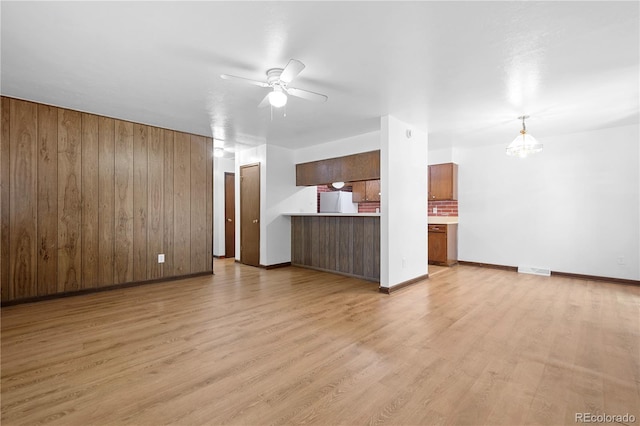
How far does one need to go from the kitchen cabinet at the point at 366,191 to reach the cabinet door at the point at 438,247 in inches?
72.6

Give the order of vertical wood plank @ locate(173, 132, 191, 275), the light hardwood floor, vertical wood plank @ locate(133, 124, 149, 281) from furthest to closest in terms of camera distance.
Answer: vertical wood plank @ locate(173, 132, 191, 275), vertical wood plank @ locate(133, 124, 149, 281), the light hardwood floor

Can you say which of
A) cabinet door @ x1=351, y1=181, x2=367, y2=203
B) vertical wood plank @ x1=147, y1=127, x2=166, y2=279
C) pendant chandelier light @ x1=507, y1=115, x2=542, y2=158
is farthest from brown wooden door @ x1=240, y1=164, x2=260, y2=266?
pendant chandelier light @ x1=507, y1=115, x2=542, y2=158

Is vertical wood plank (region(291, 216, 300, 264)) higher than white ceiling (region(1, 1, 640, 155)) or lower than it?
lower

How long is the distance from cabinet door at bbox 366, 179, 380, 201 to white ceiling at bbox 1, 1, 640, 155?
347cm

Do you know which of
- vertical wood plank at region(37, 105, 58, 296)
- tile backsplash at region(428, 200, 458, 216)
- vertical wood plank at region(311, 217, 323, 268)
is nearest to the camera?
vertical wood plank at region(37, 105, 58, 296)

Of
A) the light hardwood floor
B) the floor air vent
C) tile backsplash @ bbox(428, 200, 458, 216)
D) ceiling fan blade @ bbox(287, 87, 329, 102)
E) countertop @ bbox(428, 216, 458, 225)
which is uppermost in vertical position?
ceiling fan blade @ bbox(287, 87, 329, 102)

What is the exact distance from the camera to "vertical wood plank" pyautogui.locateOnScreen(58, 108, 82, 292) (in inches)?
147

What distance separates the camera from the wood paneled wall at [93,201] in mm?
3465

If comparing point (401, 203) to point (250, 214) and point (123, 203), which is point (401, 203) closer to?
point (250, 214)

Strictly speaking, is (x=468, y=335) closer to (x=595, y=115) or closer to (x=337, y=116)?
(x=337, y=116)

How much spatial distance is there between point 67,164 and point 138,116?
1.04 m

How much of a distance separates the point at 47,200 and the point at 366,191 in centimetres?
604

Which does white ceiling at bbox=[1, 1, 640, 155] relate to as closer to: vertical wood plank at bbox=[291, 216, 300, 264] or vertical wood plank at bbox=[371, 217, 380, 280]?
vertical wood plank at bbox=[371, 217, 380, 280]

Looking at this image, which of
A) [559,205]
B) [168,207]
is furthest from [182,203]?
[559,205]
